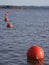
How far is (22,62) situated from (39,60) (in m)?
0.95

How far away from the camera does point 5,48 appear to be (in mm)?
19625

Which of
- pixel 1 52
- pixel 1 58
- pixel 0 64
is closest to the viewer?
pixel 0 64

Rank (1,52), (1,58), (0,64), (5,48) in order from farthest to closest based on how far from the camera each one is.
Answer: (5,48), (1,52), (1,58), (0,64)

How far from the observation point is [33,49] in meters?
15.1

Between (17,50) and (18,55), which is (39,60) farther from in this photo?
(17,50)

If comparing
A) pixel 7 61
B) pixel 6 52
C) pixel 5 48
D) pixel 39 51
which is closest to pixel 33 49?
pixel 39 51

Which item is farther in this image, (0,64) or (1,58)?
(1,58)

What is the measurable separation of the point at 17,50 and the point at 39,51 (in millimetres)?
3891

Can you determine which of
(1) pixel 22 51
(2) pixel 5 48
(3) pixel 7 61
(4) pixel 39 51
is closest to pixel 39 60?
(4) pixel 39 51

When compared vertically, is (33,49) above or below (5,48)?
above

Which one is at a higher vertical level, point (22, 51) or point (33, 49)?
point (33, 49)

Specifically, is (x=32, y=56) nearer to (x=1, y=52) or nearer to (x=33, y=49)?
(x=33, y=49)

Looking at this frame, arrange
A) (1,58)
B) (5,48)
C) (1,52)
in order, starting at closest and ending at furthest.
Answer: (1,58)
(1,52)
(5,48)

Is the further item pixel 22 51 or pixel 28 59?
pixel 22 51
